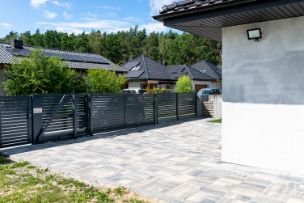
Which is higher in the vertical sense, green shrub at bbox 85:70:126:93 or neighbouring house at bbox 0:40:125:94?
neighbouring house at bbox 0:40:125:94

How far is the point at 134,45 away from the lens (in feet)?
214

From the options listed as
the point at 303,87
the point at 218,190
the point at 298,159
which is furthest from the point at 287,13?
the point at 218,190

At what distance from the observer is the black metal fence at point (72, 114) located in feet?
27.6

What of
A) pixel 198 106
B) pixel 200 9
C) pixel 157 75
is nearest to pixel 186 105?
pixel 198 106

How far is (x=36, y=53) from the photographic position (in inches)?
450

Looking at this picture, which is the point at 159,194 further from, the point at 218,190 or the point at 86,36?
the point at 86,36

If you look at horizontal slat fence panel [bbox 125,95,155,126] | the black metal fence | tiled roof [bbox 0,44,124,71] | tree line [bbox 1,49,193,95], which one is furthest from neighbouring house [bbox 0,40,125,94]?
the black metal fence

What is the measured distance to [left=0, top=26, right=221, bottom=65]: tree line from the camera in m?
55.9

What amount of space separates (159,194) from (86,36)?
62.0m

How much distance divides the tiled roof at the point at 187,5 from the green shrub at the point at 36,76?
7.00 metres

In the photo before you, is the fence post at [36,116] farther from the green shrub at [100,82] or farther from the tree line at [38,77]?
the green shrub at [100,82]

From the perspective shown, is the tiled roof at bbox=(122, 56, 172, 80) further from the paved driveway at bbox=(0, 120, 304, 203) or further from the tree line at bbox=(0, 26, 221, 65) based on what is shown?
the paved driveway at bbox=(0, 120, 304, 203)

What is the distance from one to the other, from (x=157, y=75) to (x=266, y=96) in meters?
28.8

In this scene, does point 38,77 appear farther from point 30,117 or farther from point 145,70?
point 145,70
